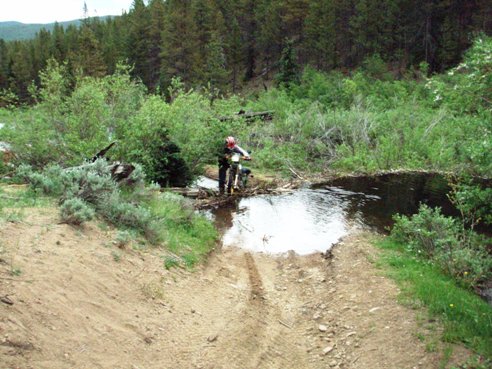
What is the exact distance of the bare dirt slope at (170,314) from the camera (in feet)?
16.5

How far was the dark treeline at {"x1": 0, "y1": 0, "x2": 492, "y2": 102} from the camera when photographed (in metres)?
45.8

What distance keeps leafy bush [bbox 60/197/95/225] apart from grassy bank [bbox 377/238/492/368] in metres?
5.78

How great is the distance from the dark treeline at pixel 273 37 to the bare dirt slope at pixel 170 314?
36240 millimetres

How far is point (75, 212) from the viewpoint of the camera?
7.70 m

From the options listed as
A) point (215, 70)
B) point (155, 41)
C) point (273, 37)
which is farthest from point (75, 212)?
point (155, 41)

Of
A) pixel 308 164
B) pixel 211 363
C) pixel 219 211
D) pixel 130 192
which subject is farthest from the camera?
pixel 308 164

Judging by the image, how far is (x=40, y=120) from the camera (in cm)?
1480

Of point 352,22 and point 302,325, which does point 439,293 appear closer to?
point 302,325

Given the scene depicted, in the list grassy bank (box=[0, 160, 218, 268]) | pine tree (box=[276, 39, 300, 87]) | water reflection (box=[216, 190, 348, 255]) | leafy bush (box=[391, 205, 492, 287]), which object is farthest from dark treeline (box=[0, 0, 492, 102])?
leafy bush (box=[391, 205, 492, 287])

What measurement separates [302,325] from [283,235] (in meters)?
4.87

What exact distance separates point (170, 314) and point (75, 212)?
8.52ft

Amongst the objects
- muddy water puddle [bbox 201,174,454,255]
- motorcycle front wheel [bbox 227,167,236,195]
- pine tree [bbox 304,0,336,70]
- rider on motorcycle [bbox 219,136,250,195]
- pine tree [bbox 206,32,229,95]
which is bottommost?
muddy water puddle [bbox 201,174,454,255]

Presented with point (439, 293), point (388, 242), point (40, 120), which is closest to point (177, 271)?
point (439, 293)

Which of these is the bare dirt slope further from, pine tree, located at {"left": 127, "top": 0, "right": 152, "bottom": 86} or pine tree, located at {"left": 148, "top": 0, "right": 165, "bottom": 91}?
pine tree, located at {"left": 127, "top": 0, "right": 152, "bottom": 86}
